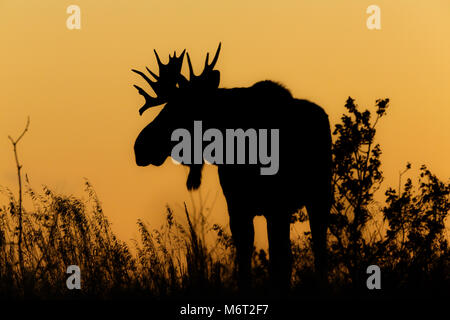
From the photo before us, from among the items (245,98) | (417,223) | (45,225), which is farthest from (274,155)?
(45,225)

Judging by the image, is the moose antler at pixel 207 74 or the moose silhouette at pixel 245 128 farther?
the moose antler at pixel 207 74

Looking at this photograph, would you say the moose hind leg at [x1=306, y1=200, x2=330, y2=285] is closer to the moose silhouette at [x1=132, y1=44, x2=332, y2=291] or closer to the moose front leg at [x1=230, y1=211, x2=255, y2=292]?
the moose silhouette at [x1=132, y1=44, x2=332, y2=291]

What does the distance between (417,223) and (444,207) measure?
380 millimetres

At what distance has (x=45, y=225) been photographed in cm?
955

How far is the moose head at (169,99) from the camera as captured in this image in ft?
31.4

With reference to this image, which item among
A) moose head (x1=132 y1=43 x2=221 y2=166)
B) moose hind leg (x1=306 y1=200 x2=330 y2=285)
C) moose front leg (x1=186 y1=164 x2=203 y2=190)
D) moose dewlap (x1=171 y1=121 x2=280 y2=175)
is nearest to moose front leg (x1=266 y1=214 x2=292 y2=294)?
moose dewlap (x1=171 y1=121 x2=280 y2=175)

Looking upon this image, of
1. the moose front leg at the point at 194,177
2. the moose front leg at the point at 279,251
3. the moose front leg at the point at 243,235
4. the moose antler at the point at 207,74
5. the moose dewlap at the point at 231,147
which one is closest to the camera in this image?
the moose front leg at the point at 279,251

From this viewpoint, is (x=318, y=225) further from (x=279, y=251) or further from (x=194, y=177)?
(x=279, y=251)

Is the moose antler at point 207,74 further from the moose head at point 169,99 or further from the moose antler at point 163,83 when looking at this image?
the moose antler at point 163,83

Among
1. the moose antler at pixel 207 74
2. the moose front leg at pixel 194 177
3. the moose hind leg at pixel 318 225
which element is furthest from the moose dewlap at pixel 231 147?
the moose hind leg at pixel 318 225

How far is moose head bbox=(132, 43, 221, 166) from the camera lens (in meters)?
9.57

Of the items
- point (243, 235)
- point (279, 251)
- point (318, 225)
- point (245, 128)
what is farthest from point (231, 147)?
point (318, 225)

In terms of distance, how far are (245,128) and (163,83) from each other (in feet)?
3.54
